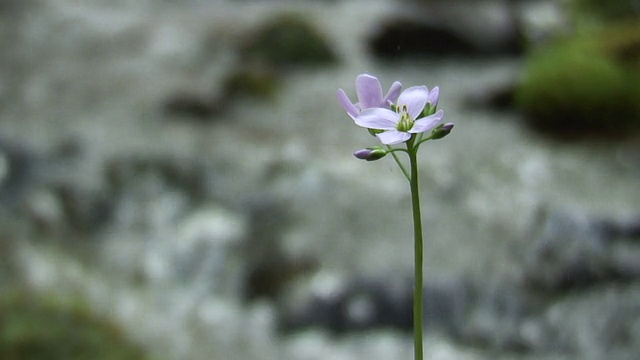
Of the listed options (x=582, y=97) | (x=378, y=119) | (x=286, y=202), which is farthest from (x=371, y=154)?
(x=582, y=97)

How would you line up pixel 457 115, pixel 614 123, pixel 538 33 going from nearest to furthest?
pixel 614 123 < pixel 457 115 < pixel 538 33

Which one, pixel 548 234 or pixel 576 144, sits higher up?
pixel 576 144

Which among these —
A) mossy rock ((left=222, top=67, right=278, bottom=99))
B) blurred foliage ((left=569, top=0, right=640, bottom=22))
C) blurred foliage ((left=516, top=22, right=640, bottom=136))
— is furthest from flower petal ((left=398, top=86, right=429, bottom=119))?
blurred foliage ((left=569, top=0, right=640, bottom=22))

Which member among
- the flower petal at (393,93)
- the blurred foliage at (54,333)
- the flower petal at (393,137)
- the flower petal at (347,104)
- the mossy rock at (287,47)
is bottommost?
the flower petal at (393,137)

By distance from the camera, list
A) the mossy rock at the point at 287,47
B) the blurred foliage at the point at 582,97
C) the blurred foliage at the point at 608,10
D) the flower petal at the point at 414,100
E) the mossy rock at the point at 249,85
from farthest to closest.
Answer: the blurred foliage at the point at 608,10
the mossy rock at the point at 287,47
the mossy rock at the point at 249,85
the blurred foliage at the point at 582,97
the flower petal at the point at 414,100

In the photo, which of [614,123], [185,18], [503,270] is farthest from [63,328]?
[185,18]

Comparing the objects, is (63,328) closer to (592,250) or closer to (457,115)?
(592,250)

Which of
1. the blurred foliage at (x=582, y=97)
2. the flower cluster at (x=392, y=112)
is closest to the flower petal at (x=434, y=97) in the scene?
the flower cluster at (x=392, y=112)

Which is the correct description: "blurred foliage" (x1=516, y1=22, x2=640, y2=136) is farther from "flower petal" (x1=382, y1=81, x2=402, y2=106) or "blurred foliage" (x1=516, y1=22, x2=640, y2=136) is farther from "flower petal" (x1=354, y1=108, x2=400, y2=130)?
"flower petal" (x1=354, y1=108, x2=400, y2=130)

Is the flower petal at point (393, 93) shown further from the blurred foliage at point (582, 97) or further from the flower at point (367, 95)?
the blurred foliage at point (582, 97)
